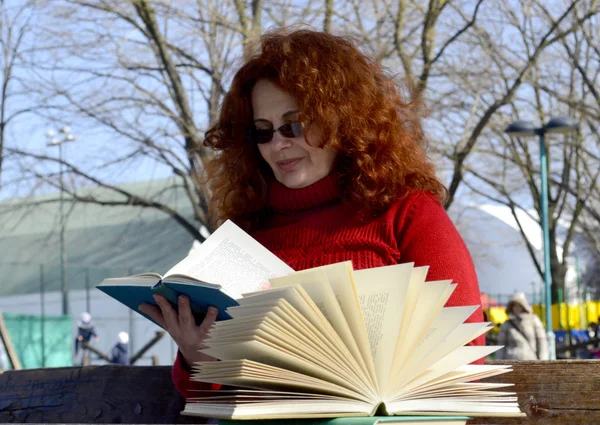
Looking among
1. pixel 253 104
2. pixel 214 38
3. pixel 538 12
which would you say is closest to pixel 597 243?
pixel 538 12

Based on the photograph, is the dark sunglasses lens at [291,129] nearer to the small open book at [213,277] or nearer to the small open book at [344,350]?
the small open book at [213,277]

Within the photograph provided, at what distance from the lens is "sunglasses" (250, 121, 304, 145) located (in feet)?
8.65

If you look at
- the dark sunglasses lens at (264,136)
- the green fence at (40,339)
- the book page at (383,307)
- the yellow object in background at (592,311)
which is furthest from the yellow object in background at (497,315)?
the book page at (383,307)

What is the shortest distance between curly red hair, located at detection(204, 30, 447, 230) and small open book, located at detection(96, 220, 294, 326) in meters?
0.59

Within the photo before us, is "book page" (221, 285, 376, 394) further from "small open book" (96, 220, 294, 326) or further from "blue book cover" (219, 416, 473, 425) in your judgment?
"small open book" (96, 220, 294, 326)

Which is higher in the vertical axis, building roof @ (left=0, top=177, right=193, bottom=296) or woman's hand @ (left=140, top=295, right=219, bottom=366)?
building roof @ (left=0, top=177, right=193, bottom=296)

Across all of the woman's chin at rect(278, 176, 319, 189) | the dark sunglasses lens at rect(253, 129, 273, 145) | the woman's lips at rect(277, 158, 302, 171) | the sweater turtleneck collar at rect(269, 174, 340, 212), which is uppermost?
the dark sunglasses lens at rect(253, 129, 273, 145)

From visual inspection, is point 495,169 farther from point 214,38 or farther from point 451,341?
point 451,341

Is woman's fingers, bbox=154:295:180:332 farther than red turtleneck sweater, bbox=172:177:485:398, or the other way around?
red turtleneck sweater, bbox=172:177:485:398

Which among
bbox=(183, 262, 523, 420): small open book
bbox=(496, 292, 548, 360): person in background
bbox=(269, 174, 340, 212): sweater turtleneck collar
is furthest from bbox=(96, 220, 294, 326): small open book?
bbox=(496, 292, 548, 360): person in background

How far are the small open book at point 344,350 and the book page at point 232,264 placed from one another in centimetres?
34

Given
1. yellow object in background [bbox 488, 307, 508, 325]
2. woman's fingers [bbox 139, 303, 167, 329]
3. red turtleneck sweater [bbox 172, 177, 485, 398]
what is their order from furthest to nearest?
1. yellow object in background [bbox 488, 307, 508, 325]
2. red turtleneck sweater [bbox 172, 177, 485, 398]
3. woman's fingers [bbox 139, 303, 167, 329]

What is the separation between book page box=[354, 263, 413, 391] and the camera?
1523 millimetres

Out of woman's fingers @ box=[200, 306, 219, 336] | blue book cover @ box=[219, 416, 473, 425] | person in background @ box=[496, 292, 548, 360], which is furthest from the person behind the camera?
person in background @ box=[496, 292, 548, 360]
